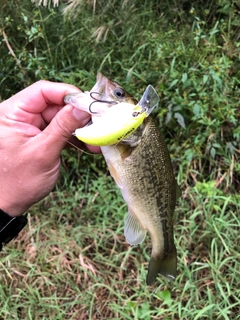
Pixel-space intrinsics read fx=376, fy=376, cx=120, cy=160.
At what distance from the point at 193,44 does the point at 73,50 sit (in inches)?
46.8

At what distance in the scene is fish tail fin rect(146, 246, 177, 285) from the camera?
7.11 ft

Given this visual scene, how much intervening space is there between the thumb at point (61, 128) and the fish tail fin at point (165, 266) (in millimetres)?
874

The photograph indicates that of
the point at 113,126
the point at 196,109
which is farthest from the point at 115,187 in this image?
the point at 113,126

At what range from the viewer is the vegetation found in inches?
113

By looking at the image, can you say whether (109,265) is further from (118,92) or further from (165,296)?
(118,92)

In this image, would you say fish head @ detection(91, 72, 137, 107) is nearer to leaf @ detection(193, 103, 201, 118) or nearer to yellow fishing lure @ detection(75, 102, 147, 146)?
yellow fishing lure @ detection(75, 102, 147, 146)

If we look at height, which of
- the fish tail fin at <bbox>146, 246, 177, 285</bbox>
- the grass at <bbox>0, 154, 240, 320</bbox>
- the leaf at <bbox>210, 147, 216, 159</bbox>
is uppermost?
the fish tail fin at <bbox>146, 246, 177, 285</bbox>

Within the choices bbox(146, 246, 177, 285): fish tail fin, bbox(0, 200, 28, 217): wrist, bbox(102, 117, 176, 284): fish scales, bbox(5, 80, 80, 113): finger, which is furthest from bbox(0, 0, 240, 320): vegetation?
bbox(5, 80, 80, 113): finger

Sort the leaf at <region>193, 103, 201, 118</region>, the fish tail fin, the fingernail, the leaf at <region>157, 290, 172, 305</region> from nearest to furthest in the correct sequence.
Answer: the fingernail < the fish tail fin < the leaf at <region>157, 290, 172, 305</region> < the leaf at <region>193, 103, 201, 118</region>

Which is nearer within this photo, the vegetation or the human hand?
the human hand

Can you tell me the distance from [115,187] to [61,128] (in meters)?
1.66

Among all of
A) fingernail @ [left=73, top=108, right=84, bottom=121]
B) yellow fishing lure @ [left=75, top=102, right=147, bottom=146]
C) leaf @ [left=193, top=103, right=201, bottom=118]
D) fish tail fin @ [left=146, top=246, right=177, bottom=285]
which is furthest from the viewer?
leaf @ [left=193, top=103, right=201, bottom=118]

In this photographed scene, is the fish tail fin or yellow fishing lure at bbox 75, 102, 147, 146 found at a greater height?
yellow fishing lure at bbox 75, 102, 147, 146

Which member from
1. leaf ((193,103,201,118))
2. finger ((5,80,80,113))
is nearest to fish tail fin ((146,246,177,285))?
finger ((5,80,80,113))
